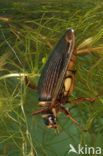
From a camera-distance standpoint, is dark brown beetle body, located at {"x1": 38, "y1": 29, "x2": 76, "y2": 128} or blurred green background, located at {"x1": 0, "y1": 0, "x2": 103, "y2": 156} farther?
blurred green background, located at {"x1": 0, "y1": 0, "x2": 103, "y2": 156}

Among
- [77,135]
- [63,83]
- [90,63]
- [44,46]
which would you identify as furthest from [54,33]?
[77,135]

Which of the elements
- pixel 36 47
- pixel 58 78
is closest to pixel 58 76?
pixel 58 78

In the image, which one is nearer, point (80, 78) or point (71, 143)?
point (80, 78)

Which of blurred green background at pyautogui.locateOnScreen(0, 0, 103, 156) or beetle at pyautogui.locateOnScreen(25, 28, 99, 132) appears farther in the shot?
blurred green background at pyautogui.locateOnScreen(0, 0, 103, 156)

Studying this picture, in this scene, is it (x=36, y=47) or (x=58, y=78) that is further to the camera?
(x=36, y=47)

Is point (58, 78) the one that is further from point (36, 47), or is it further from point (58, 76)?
point (36, 47)

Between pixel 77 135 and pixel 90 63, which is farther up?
pixel 90 63

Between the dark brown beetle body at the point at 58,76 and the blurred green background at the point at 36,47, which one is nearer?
the dark brown beetle body at the point at 58,76

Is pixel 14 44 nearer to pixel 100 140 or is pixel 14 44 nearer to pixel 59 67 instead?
pixel 59 67
